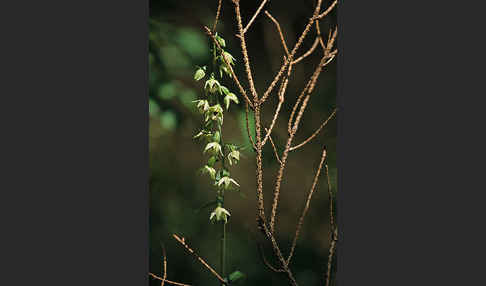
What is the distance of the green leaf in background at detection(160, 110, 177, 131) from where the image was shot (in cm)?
227

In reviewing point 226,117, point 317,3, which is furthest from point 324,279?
point 317,3

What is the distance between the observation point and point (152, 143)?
226 centimetres

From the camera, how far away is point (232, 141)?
2299mm

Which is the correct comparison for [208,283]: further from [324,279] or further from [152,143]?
[152,143]

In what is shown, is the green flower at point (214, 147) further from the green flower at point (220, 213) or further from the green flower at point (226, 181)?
the green flower at point (220, 213)

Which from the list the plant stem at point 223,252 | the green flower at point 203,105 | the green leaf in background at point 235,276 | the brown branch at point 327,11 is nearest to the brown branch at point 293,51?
the brown branch at point 327,11

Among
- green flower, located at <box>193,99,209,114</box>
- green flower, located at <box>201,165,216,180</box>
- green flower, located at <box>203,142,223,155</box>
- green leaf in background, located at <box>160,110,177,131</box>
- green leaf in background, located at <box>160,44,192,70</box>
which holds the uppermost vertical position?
green leaf in background, located at <box>160,44,192,70</box>

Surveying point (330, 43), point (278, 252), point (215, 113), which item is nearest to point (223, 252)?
point (278, 252)

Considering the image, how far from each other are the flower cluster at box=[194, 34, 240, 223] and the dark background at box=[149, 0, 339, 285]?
0.04 metres

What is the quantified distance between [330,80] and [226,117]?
1.70 ft

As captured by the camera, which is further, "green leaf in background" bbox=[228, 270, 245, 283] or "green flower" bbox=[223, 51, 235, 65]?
"green leaf in background" bbox=[228, 270, 245, 283]

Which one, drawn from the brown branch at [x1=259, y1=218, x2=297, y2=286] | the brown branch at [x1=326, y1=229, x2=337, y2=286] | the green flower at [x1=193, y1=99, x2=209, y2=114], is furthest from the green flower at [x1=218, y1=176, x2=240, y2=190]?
the brown branch at [x1=326, y1=229, x2=337, y2=286]

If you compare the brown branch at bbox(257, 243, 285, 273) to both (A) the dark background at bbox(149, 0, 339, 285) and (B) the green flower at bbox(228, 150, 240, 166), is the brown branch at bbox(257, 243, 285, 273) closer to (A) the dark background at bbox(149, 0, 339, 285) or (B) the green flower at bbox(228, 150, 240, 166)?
(A) the dark background at bbox(149, 0, 339, 285)

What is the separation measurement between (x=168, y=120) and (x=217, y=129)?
0.23m
